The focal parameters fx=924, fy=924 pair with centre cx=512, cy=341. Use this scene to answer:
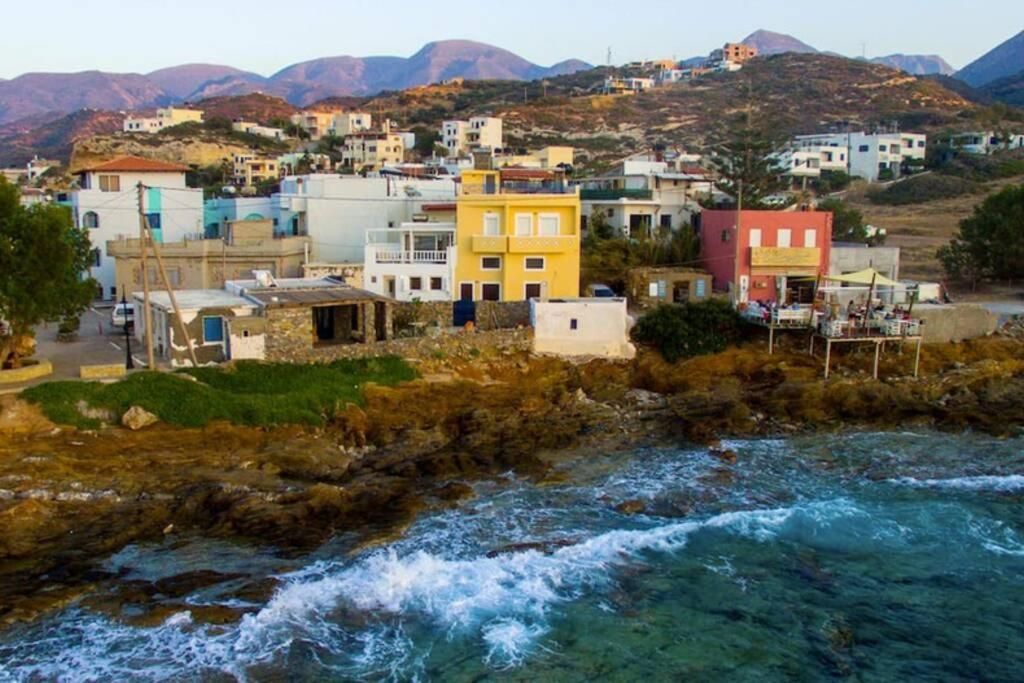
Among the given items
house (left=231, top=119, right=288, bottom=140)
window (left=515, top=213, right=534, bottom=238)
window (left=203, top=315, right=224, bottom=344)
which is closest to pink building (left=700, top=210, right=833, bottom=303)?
window (left=515, top=213, right=534, bottom=238)

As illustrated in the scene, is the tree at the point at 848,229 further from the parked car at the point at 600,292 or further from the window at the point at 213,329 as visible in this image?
the window at the point at 213,329

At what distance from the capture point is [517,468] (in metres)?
24.4

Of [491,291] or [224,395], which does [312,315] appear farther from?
[491,291]

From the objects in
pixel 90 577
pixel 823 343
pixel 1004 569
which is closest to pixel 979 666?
pixel 1004 569

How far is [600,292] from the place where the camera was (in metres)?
37.8

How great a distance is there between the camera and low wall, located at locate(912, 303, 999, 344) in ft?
117

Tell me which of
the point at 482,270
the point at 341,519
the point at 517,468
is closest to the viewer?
the point at 341,519

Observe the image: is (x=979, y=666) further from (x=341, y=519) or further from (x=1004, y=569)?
(x=341, y=519)

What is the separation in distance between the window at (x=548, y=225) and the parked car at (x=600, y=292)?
286 cm

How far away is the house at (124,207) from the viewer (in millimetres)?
46438

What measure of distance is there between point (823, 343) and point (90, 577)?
26811 mm

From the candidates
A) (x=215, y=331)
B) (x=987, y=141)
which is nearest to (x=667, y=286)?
(x=215, y=331)

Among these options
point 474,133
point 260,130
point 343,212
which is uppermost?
point 260,130

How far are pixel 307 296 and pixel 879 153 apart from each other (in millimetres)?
80738
